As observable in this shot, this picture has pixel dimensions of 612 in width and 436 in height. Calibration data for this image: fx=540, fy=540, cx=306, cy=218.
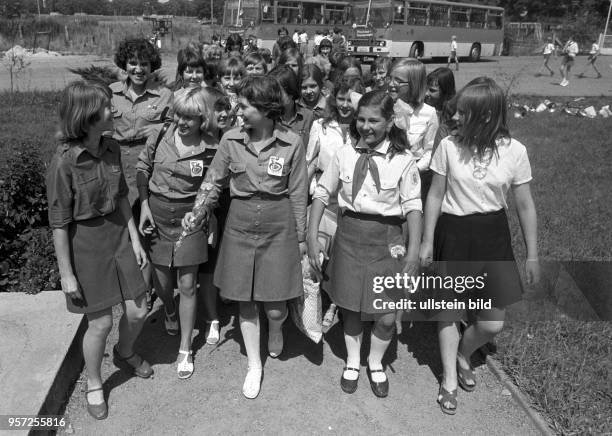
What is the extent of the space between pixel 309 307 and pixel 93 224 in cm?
142

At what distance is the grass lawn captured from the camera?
3262 millimetres

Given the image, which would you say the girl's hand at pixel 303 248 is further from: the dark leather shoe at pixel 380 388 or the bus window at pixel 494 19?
the bus window at pixel 494 19

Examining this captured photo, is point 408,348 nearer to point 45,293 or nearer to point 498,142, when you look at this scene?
point 498,142

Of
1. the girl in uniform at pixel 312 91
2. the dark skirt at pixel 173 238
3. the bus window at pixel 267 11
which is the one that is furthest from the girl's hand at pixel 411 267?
the bus window at pixel 267 11

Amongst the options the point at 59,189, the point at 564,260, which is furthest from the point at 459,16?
the point at 59,189

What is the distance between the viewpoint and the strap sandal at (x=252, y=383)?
127 inches

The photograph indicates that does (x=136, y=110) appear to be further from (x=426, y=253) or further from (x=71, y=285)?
(x=426, y=253)

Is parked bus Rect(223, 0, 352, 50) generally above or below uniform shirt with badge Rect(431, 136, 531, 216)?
above

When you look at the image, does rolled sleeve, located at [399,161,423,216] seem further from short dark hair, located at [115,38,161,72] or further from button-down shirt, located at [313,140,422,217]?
short dark hair, located at [115,38,161,72]

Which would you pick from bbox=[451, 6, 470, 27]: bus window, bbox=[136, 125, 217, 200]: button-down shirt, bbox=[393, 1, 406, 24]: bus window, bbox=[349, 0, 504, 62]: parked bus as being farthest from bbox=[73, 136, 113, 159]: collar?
bbox=[451, 6, 470, 27]: bus window

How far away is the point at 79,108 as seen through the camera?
105 inches

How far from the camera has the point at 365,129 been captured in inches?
118

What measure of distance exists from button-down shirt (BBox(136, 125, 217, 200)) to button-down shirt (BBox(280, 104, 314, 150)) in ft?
2.53

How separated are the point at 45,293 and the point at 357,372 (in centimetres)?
237
